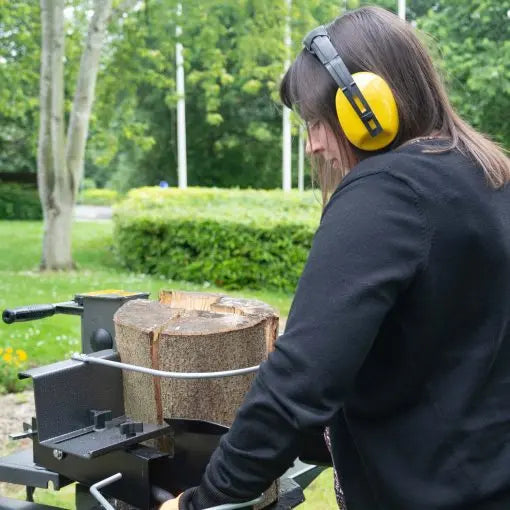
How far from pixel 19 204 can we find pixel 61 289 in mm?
18350

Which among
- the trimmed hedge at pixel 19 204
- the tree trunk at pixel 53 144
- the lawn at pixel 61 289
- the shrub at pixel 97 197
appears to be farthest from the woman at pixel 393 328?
the shrub at pixel 97 197

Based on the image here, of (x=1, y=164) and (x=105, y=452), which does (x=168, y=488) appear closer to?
(x=105, y=452)

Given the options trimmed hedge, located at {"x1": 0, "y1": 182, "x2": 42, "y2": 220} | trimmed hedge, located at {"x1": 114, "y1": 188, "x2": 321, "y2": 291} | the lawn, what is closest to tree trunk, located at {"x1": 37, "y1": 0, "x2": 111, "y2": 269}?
the lawn

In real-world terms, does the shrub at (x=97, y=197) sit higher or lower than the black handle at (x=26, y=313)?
lower

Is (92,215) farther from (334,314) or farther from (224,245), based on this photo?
(334,314)

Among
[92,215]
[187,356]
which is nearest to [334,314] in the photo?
[187,356]

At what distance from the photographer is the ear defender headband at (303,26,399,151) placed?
1319mm

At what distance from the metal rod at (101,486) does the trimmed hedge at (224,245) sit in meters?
7.75

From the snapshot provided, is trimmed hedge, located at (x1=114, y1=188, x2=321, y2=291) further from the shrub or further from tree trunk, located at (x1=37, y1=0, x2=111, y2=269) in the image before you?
the shrub

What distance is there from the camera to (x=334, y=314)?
45.6 inches

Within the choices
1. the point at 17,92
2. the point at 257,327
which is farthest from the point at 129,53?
the point at 257,327

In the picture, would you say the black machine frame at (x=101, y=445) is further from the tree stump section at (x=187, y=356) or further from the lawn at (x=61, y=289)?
the lawn at (x=61, y=289)

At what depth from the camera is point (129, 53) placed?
12492 millimetres

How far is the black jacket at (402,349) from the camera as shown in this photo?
117 cm
